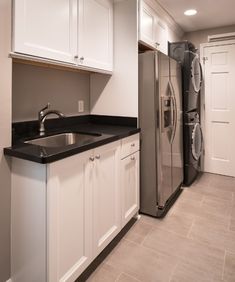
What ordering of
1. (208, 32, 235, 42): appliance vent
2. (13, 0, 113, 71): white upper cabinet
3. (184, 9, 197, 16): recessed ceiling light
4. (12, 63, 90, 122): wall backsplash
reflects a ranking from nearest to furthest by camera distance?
(13, 0, 113, 71): white upper cabinet → (12, 63, 90, 122): wall backsplash → (184, 9, 197, 16): recessed ceiling light → (208, 32, 235, 42): appliance vent

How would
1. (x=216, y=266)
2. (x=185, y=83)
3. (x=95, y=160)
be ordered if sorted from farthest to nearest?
(x=185, y=83) < (x=216, y=266) < (x=95, y=160)

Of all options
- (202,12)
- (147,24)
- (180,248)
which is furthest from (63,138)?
(202,12)

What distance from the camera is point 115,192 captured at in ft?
5.97

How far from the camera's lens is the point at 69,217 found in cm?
132

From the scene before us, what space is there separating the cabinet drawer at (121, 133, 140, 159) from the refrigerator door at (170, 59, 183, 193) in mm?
566

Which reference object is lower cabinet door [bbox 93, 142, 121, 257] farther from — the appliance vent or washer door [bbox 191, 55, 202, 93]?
the appliance vent

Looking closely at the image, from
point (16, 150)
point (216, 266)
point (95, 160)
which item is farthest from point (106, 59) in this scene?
point (216, 266)

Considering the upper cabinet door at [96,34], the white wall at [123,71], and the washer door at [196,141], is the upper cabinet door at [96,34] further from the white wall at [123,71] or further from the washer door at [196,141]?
the washer door at [196,141]

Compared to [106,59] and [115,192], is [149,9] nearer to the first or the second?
[106,59]

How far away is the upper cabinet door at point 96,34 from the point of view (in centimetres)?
181

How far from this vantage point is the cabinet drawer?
193cm

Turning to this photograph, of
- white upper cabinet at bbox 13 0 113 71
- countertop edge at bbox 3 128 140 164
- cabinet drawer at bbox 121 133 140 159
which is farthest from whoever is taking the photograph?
cabinet drawer at bbox 121 133 140 159

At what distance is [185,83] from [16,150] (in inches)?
93.0

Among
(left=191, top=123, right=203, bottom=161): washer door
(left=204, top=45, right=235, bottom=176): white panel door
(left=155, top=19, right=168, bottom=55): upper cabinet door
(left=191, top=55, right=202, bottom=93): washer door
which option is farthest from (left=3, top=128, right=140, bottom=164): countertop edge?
(left=204, top=45, right=235, bottom=176): white panel door
